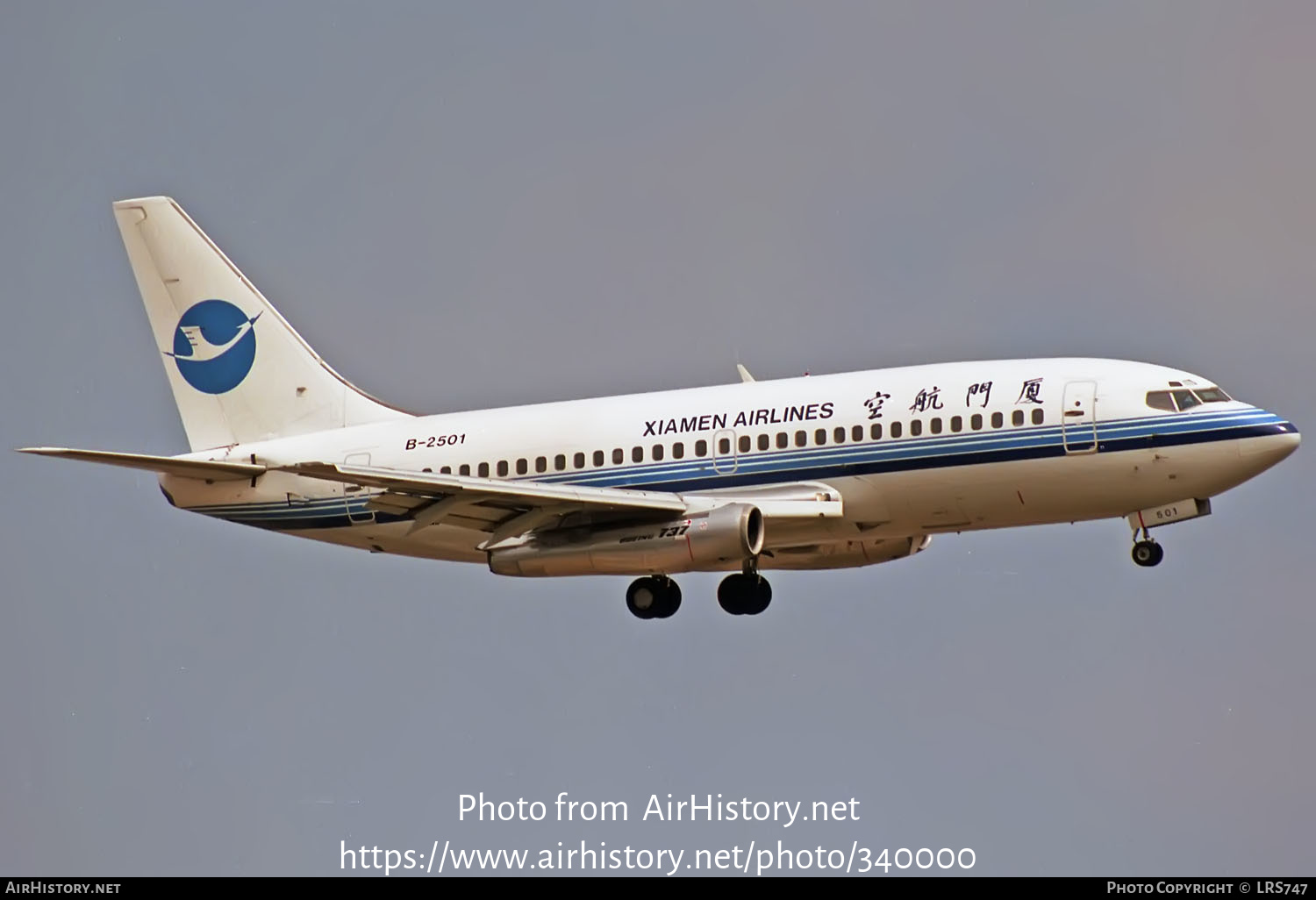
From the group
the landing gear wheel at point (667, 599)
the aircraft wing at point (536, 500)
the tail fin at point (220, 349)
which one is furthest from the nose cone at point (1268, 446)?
the tail fin at point (220, 349)

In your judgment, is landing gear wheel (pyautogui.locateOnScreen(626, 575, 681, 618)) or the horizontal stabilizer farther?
landing gear wheel (pyautogui.locateOnScreen(626, 575, 681, 618))

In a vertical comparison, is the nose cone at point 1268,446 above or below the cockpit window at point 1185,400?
below

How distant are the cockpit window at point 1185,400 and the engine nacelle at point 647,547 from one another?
29.6 feet

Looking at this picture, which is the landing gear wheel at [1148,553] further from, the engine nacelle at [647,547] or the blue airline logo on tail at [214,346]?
the blue airline logo on tail at [214,346]

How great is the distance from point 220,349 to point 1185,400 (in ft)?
79.5

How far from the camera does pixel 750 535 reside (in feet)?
150

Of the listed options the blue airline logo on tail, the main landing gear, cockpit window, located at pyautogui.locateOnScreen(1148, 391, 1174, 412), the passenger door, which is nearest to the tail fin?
the blue airline logo on tail

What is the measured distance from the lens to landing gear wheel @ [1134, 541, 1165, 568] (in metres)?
46.9

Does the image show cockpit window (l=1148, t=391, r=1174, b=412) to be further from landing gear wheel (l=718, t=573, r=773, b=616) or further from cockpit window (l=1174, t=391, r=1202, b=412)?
landing gear wheel (l=718, t=573, r=773, b=616)

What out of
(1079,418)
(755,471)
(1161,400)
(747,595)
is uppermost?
(1161,400)

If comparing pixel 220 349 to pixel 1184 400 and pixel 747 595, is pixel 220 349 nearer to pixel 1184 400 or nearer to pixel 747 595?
pixel 747 595

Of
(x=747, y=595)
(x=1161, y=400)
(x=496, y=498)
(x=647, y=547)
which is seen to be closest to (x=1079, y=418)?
(x=1161, y=400)

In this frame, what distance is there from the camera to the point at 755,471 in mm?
47656

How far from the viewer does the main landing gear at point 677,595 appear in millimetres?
51062
